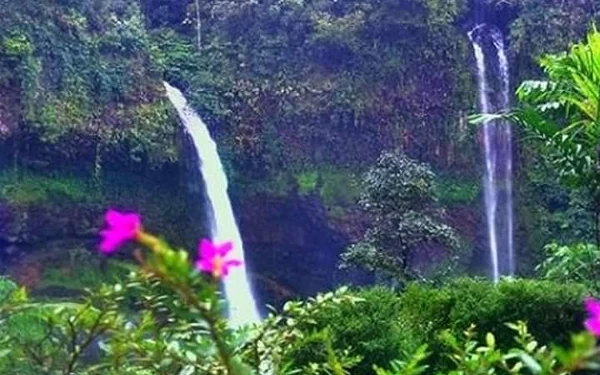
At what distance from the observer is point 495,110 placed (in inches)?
582

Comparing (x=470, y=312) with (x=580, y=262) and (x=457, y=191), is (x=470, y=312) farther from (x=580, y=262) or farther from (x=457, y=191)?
(x=457, y=191)

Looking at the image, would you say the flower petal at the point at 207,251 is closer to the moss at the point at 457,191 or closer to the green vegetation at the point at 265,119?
the green vegetation at the point at 265,119

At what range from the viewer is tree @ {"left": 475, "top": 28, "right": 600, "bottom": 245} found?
3.75m

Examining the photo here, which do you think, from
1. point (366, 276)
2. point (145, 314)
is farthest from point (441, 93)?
point (145, 314)

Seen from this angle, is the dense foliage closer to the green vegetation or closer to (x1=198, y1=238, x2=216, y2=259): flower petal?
the green vegetation

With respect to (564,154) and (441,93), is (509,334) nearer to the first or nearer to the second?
(564,154)

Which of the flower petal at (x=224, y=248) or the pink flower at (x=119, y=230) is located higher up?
the pink flower at (x=119, y=230)

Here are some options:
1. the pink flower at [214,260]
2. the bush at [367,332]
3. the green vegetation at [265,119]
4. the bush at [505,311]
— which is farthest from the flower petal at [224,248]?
the green vegetation at [265,119]

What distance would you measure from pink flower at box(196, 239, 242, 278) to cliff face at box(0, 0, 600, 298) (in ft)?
41.8

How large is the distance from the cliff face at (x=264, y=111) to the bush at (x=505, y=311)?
8.35 metres

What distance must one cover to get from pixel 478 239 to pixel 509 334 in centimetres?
910

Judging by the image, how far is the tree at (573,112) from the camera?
3.75 metres

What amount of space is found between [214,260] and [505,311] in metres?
5.19

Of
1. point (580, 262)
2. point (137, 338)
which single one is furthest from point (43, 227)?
point (137, 338)
